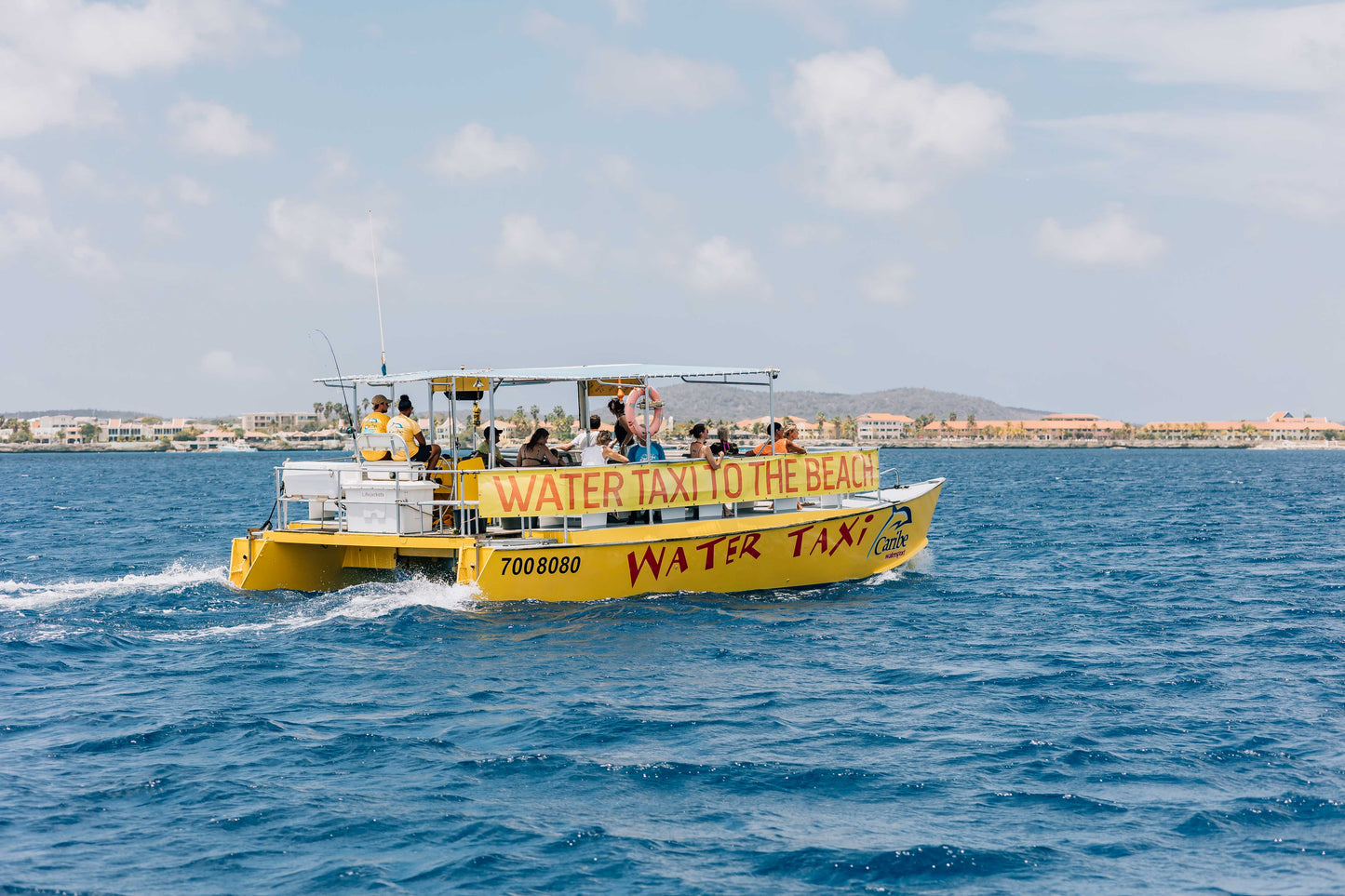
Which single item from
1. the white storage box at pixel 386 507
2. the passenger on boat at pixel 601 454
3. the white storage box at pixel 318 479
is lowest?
the white storage box at pixel 386 507

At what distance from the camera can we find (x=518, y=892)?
6.84 meters

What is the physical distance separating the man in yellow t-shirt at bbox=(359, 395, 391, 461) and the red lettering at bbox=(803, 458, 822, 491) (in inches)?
240

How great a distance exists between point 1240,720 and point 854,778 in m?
4.10

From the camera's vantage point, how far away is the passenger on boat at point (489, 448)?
15.5 metres

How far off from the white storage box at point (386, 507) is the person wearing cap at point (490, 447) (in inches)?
38.5

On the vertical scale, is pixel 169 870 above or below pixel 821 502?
below

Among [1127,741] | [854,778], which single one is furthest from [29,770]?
[1127,741]

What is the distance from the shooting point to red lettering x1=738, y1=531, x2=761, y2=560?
15875mm

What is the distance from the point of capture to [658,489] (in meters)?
15.6

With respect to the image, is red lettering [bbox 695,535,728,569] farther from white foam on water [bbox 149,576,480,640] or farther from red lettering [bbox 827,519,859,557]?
white foam on water [bbox 149,576,480,640]

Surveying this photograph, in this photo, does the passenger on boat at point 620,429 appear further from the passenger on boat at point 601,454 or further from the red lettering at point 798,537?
the red lettering at point 798,537

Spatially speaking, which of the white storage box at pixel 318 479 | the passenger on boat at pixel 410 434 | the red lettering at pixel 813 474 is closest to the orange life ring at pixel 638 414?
the red lettering at pixel 813 474

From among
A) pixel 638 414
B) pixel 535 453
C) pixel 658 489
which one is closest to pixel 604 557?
pixel 658 489

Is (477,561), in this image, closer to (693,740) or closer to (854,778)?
(693,740)
